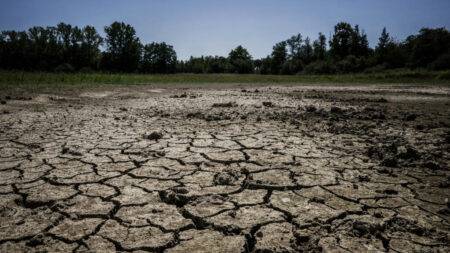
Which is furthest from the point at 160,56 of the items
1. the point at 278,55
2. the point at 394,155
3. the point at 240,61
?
the point at 394,155

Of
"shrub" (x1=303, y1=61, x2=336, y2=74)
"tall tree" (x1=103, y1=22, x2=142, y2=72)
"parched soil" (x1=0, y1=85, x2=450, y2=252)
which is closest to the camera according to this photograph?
"parched soil" (x1=0, y1=85, x2=450, y2=252)

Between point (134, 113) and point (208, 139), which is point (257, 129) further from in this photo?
point (134, 113)

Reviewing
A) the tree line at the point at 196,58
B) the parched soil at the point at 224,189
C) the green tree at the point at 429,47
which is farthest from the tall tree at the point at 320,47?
the parched soil at the point at 224,189

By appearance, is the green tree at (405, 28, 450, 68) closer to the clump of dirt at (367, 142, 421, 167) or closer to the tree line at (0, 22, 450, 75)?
the tree line at (0, 22, 450, 75)

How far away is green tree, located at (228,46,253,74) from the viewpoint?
6556 cm

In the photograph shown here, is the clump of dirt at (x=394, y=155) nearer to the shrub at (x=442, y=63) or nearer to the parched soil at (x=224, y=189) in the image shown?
the parched soil at (x=224, y=189)

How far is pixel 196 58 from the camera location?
7488cm

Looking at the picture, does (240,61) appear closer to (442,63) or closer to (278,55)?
(278,55)

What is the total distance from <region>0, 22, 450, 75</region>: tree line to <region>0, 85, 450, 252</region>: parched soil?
36816mm

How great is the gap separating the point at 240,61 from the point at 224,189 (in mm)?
66454

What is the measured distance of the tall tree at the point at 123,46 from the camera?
55.2 meters

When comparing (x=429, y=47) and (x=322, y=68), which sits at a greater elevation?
(x=429, y=47)

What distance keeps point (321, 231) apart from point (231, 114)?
4621 mm

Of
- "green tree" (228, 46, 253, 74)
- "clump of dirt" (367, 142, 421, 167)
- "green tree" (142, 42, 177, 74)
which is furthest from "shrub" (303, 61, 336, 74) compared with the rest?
"clump of dirt" (367, 142, 421, 167)
